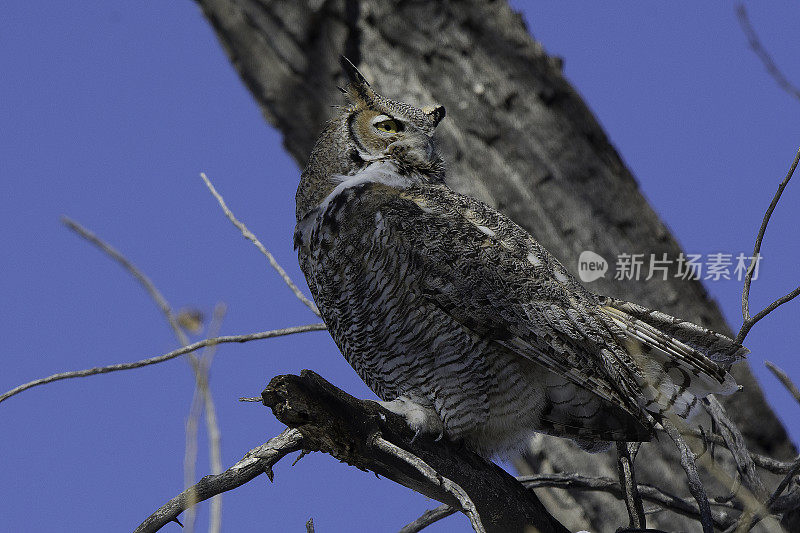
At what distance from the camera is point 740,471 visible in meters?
2.38

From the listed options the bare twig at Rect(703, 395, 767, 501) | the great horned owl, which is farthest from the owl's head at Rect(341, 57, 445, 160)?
the bare twig at Rect(703, 395, 767, 501)

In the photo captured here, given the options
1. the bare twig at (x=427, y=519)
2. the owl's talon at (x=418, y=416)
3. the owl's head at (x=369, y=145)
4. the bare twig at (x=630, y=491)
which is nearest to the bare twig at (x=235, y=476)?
the owl's talon at (x=418, y=416)

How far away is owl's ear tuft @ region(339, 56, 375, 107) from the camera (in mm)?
2705

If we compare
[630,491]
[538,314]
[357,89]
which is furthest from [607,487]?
[357,89]

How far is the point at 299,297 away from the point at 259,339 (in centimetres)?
18

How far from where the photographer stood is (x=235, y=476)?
1731mm

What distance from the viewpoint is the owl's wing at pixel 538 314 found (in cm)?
212

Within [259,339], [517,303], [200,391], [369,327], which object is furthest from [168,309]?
[259,339]

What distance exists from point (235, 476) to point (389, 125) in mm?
1277

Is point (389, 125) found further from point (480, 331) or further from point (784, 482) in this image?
point (784, 482)

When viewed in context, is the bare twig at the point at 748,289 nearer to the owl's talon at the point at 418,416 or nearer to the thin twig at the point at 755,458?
the thin twig at the point at 755,458

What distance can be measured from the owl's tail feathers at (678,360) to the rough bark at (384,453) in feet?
1.44

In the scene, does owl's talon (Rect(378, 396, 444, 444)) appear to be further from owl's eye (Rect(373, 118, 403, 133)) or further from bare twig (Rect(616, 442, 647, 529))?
owl's eye (Rect(373, 118, 403, 133))

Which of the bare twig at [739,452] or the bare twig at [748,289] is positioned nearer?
the bare twig at [748,289]
